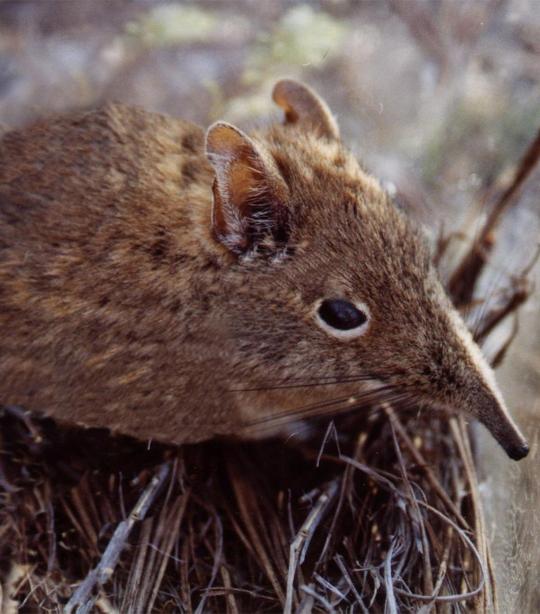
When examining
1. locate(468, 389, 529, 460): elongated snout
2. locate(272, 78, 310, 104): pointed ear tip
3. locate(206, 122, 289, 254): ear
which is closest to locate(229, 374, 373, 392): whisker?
locate(468, 389, 529, 460): elongated snout

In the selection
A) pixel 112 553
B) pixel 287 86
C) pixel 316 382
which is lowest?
pixel 112 553

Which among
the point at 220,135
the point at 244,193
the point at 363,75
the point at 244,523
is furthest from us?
the point at 363,75

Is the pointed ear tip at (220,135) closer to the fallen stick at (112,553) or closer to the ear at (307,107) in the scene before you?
the ear at (307,107)

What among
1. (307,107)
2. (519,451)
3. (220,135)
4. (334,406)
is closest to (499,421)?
(519,451)

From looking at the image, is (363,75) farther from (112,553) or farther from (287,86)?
(112,553)

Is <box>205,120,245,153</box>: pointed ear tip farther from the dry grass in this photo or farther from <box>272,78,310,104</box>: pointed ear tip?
the dry grass

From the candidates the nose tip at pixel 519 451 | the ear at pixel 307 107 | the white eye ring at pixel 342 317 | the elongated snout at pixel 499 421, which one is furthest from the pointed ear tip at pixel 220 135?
the nose tip at pixel 519 451

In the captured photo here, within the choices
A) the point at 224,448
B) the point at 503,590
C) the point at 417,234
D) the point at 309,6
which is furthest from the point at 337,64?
the point at 503,590

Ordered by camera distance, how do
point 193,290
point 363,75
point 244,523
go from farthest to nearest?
point 363,75, point 244,523, point 193,290
